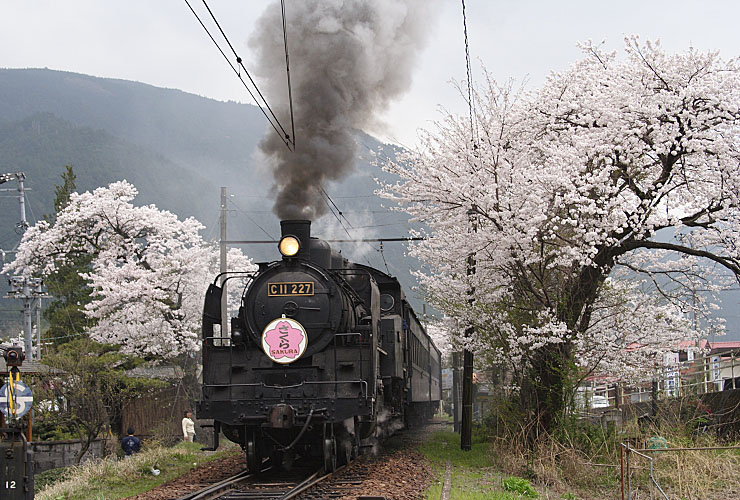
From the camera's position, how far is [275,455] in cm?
1201

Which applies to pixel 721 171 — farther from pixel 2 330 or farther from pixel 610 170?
pixel 2 330

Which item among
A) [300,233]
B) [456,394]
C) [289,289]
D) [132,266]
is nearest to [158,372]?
[132,266]

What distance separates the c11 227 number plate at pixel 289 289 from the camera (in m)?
10.9

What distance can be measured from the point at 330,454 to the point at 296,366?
1.33 meters

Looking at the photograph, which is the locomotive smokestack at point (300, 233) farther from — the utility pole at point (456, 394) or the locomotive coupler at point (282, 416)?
the utility pole at point (456, 394)

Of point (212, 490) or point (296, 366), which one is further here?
point (296, 366)

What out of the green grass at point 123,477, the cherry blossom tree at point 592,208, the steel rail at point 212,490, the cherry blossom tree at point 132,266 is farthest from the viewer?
the cherry blossom tree at point 132,266

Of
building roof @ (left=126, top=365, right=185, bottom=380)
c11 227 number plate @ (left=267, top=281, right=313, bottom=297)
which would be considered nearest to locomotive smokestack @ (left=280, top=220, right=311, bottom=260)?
c11 227 number plate @ (left=267, top=281, right=313, bottom=297)

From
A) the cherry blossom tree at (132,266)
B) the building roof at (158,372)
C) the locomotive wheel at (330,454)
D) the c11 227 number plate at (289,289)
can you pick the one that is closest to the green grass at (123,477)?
the locomotive wheel at (330,454)

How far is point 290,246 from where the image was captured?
1110 centimetres

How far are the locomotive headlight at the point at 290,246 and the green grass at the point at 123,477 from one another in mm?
4014

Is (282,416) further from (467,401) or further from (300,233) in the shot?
(467,401)

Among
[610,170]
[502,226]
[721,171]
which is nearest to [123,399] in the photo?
[502,226]

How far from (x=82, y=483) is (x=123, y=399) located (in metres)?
10.2
